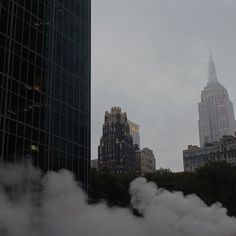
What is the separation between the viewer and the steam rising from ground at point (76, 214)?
147ft

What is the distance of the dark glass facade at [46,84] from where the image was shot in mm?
53031

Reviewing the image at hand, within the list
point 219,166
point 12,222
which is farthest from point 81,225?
point 219,166

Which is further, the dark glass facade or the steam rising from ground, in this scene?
the dark glass facade

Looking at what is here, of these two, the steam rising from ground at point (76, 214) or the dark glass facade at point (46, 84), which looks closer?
the steam rising from ground at point (76, 214)

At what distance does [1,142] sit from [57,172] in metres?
10.0

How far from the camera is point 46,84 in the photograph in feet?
197

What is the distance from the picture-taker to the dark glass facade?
53031 millimetres

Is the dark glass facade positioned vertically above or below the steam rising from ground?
above

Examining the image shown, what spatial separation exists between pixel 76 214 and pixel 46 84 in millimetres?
18729

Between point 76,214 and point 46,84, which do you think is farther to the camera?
point 46,84

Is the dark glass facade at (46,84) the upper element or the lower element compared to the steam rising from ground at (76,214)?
upper

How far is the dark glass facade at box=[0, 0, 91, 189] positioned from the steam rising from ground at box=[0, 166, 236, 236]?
3395 millimetres

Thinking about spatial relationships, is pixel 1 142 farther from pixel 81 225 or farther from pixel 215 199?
pixel 215 199

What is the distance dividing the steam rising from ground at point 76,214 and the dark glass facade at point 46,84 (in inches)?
134
